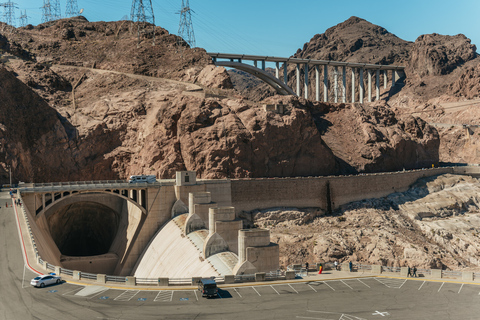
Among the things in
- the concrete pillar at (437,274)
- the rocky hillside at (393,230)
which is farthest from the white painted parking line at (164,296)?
the rocky hillside at (393,230)

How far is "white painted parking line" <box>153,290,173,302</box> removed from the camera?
34125mm

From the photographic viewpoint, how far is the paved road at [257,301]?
3078 centimetres

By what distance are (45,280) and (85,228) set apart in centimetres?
5427

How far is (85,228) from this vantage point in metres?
87.8

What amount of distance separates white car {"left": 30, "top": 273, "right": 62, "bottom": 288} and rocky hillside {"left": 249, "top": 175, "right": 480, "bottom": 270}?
41997mm

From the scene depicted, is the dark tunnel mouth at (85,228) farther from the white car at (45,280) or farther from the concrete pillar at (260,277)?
the concrete pillar at (260,277)

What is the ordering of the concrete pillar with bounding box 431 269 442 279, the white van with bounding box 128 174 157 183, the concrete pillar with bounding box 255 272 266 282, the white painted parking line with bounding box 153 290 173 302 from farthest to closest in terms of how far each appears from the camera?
the white van with bounding box 128 174 157 183
the concrete pillar with bounding box 431 269 442 279
the concrete pillar with bounding box 255 272 266 282
the white painted parking line with bounding box 153 290 173 302

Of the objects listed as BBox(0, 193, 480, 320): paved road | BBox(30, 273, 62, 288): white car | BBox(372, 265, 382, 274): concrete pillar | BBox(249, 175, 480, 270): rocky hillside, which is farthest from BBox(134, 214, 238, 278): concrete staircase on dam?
BBox(249, 175, 480, 270): rocky hillside

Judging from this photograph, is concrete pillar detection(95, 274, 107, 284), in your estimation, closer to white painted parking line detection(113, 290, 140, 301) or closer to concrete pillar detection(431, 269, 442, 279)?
white painted parking line detection(113, 290, 140, 301)

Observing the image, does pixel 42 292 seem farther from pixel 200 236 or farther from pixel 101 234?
pixel 101 234

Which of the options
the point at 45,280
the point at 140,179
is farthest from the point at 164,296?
the point at 140,179

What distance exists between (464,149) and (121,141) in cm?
10938

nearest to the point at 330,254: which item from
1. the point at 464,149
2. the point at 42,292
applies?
the point at 42,292

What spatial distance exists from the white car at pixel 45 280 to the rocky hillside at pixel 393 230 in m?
42.0
